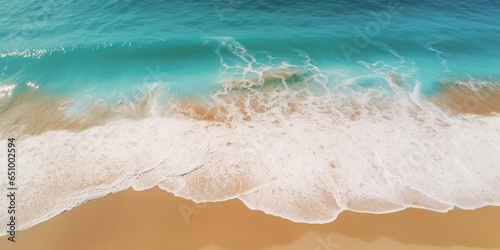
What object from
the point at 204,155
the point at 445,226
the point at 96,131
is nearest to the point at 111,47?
the point at 96,131

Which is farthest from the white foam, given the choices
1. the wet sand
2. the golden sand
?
the golden sand

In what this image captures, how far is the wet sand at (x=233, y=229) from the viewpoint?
7.33m

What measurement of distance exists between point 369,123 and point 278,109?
4764mm

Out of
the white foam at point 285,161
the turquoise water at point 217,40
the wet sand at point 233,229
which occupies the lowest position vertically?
the wet sand at point 233,229

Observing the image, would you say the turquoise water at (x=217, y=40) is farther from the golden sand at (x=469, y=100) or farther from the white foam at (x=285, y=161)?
the white foam at (x=285, y=161)

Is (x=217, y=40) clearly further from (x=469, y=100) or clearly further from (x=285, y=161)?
(x=469, y=100)

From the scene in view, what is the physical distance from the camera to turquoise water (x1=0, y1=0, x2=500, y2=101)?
16.4 metres

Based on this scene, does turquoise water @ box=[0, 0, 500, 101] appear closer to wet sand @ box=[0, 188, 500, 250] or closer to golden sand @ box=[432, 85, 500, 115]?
golden sand @ box=[432, 85, 500, 115]

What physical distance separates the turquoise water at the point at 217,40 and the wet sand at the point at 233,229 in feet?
27.2

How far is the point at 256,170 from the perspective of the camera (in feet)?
31.6

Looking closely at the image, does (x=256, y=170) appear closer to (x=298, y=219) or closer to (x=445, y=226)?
(x=298, y=219)

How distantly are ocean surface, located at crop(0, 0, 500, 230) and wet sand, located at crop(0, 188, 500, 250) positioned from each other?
1.33 feet

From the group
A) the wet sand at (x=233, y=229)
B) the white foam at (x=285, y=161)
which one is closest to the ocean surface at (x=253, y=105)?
the white foam at (x=285, y=161)

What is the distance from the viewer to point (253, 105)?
1354 centimetres
